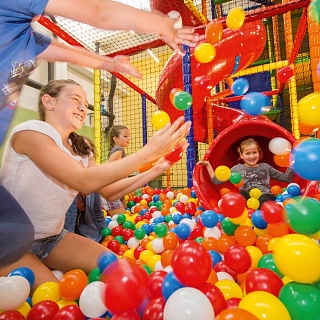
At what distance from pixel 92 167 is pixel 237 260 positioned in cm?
49

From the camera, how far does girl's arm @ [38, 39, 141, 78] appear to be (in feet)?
3.25

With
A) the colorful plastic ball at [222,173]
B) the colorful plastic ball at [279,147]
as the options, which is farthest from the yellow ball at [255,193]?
the colorful plastic ball at [279,147]

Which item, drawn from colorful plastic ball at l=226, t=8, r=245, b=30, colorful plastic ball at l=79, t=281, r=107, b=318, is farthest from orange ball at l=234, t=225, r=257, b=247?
colorful plastic ball at l=226, t=8, r=245, b=30

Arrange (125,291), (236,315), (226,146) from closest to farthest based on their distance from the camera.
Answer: (236,315) < (125,291) < (226,146)

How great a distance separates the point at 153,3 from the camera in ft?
10.0

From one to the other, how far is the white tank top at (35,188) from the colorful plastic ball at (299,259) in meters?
0.74

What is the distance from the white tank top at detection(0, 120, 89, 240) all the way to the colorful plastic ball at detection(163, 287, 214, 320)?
648 mm

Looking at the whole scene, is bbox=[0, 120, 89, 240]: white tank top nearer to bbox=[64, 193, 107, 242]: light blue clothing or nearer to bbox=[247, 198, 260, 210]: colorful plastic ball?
bbox=[64, 193, 107, 242]: light blue clothing

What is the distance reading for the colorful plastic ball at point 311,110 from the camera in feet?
2.58

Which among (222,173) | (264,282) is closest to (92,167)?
(264,282)

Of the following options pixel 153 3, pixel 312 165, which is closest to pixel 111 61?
pixel 312 165

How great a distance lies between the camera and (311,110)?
792 mm

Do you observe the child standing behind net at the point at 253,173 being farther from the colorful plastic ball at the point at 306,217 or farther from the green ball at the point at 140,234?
the colorful plastic ball at the point at 306,217

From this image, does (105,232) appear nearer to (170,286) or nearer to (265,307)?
(170,286)
